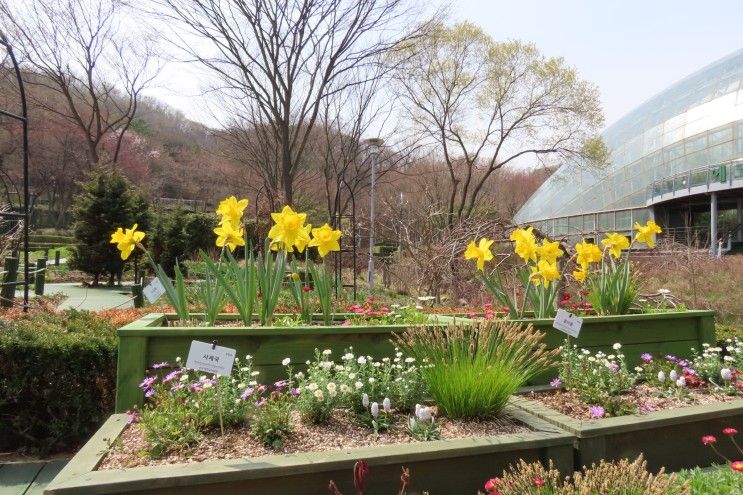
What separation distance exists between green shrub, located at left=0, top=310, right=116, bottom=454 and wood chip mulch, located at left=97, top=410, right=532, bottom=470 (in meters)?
1.36

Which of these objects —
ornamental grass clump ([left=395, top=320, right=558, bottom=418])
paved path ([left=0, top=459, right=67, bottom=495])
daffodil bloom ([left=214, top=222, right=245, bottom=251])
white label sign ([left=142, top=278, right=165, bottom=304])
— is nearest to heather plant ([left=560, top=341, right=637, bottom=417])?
ornamental grass clump ([left=395, top=320, right=558, bottom=418])

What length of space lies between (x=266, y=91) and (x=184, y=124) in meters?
22.1

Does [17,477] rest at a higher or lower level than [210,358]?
lower


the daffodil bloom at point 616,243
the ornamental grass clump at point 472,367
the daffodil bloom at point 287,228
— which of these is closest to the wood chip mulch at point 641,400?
the ornamental grass clump at point 472,367

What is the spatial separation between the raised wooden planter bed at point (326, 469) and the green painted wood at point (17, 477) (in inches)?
37.0

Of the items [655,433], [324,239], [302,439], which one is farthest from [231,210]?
[655,433]

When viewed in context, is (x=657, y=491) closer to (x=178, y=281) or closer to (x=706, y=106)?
(x=178, y=281)

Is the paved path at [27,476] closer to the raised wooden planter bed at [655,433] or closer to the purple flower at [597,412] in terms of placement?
the raised wooden planter bed at [655,433]

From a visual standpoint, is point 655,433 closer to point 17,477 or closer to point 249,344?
point 249,344

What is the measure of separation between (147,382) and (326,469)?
1031mm

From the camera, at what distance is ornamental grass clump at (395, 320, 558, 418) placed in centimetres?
249

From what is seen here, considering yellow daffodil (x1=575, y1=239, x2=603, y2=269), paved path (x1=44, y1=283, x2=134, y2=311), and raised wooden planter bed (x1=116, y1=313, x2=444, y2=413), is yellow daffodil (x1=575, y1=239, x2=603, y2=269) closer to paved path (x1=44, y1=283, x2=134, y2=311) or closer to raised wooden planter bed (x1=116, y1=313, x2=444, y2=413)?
Answer: raised wooden planter bed (x1=116, y1=313, x2=444, y2=413)

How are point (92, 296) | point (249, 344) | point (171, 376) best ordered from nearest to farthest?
point (171, 376), point (249, 344), point (92, 296)

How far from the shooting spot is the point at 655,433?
258 centimetres
